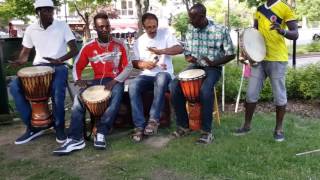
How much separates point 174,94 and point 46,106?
1.65 m

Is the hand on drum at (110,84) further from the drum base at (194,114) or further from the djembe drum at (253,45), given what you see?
the djembe drum at (253,45)

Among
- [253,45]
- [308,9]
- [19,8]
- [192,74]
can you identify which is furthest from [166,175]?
[308,9]

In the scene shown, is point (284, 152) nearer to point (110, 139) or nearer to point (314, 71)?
point (110, 139)

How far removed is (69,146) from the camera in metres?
5.29

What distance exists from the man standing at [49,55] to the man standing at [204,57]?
1.43 m

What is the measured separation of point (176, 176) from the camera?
14.3 ft

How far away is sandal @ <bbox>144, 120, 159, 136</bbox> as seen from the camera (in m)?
5.61

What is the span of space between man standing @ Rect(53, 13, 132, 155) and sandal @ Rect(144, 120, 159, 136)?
1.44ft

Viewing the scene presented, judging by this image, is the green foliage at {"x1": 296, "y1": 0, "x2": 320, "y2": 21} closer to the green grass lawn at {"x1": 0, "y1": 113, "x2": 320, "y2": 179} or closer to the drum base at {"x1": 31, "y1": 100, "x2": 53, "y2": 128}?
the green grass lawn at {"x1": 0, "y1": 113, "x2": 320, "y2": 179}

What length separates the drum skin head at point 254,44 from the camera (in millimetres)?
5363

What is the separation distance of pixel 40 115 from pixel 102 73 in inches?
37.4

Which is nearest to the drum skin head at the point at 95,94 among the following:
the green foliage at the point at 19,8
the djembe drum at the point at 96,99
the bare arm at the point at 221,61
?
the djembe drum at the point at 96,99

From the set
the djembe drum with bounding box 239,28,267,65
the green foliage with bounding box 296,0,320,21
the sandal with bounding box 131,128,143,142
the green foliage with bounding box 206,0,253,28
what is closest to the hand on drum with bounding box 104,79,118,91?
the sandal with bounding box 131,128,143,142

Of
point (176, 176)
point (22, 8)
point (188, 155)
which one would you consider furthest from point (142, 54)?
point (22, 8)
